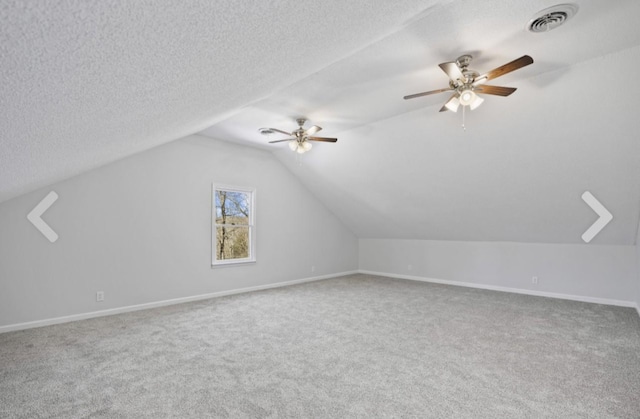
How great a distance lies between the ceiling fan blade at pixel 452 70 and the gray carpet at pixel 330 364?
247 centimetres

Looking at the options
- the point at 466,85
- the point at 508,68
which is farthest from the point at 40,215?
the point at 508,68

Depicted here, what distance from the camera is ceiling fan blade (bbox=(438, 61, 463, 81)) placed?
101 inches

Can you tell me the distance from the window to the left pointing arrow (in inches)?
87.6

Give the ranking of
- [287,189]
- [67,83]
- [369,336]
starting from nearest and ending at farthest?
[67,83]
[369,336]
[287,189]

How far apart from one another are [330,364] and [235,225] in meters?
3.47

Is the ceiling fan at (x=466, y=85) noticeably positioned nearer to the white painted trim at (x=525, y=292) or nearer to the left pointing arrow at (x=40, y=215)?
the white painted trim at (x=525, y=292)

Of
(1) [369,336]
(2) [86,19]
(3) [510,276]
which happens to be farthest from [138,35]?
(3) [510,276]

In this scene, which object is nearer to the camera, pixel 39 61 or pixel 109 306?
pixel 39 61

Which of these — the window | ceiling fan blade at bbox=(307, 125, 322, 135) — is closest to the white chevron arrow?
ceiling fan blade at bbox=(307, 125, 322, 135)

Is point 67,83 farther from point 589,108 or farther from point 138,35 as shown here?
point 589,108

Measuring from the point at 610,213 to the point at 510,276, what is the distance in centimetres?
189

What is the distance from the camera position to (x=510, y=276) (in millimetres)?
5707

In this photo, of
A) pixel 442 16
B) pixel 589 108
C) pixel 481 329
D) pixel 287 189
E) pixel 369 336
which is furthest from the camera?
pixel 287 189

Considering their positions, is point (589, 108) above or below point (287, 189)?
above
